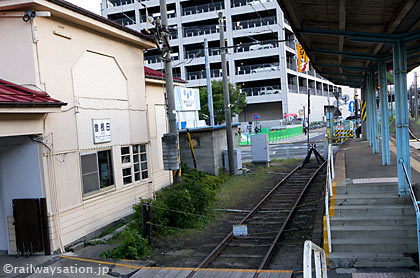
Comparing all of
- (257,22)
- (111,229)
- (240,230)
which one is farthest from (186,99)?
(257,22)

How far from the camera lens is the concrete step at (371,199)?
7.97 metres

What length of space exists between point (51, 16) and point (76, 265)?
5.78 m

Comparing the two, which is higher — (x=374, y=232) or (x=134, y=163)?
(x=134, y=163)

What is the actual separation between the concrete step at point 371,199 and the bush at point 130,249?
4.40 metres

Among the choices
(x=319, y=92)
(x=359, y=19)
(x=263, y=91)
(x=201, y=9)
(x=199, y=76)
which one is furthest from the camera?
(x=319, y=92)

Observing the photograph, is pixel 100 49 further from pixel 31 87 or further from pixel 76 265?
pixel 76 265

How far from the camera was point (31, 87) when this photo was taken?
898 cm

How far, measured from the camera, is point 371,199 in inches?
324

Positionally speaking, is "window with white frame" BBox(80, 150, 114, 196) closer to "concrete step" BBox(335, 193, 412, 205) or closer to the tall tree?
"concrete step" BBox(335, 193, 412, 205)

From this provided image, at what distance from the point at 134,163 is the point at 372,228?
784cm

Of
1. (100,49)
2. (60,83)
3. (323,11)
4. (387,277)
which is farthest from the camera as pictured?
(100,49)

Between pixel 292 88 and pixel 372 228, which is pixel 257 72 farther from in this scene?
pixel 372 228

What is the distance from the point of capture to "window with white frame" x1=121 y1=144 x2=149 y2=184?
12492 millimetres

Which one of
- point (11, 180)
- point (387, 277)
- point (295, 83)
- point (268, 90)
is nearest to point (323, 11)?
point (387, 277)
